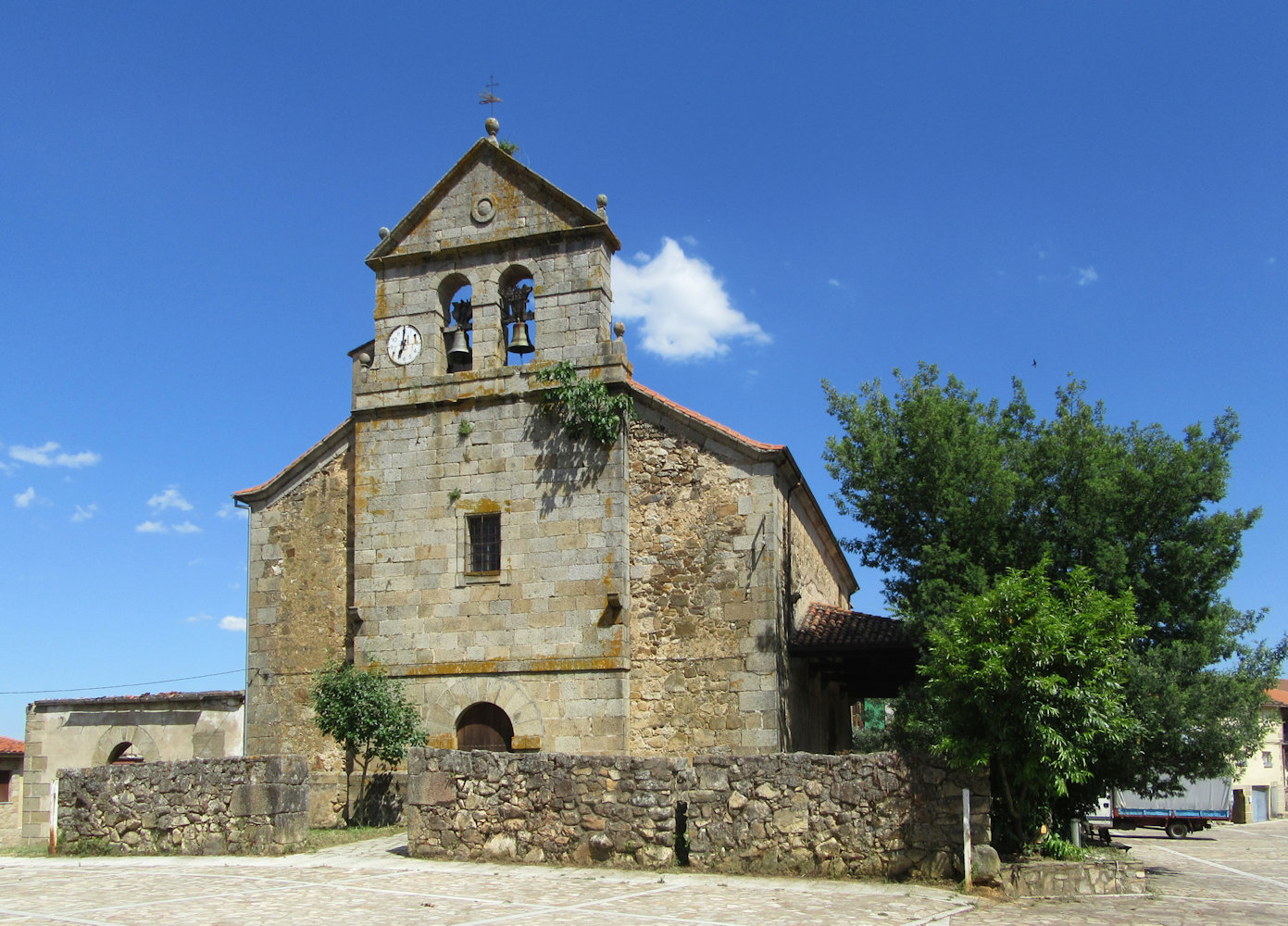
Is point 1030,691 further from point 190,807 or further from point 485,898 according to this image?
point 190,807

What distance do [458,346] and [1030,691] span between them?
1116cm

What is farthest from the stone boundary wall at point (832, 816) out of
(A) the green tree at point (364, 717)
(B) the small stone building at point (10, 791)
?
(B) the small stone building at point (10, 791)

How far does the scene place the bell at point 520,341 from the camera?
61.8 feet

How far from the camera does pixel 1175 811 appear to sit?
106ft

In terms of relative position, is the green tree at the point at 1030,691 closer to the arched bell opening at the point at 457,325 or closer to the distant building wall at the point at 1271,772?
the arched bell opening at the point at 457,325

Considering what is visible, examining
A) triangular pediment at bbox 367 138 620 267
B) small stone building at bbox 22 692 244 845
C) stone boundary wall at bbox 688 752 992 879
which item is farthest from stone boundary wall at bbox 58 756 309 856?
triangular pediment at bbox 367 138 620 267

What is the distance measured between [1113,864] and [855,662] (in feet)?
23.5

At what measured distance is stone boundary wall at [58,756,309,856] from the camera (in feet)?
45.8

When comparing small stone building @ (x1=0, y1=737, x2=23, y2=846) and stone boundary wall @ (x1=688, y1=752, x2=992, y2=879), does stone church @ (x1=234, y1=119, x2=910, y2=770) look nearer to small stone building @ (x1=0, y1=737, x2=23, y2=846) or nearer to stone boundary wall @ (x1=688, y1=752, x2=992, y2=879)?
stone boundary wall @ (x1=688, y1=752, x2=992, y2=879)

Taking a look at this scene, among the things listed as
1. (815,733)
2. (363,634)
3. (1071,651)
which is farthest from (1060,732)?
(363,634)

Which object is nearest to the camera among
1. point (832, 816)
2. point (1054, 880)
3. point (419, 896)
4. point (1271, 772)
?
point (419, 896)

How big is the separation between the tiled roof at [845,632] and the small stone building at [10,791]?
13.4m

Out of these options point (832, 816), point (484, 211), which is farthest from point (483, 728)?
point (484, 211)

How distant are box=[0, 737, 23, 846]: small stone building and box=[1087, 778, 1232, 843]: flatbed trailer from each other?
26643 millimetres
